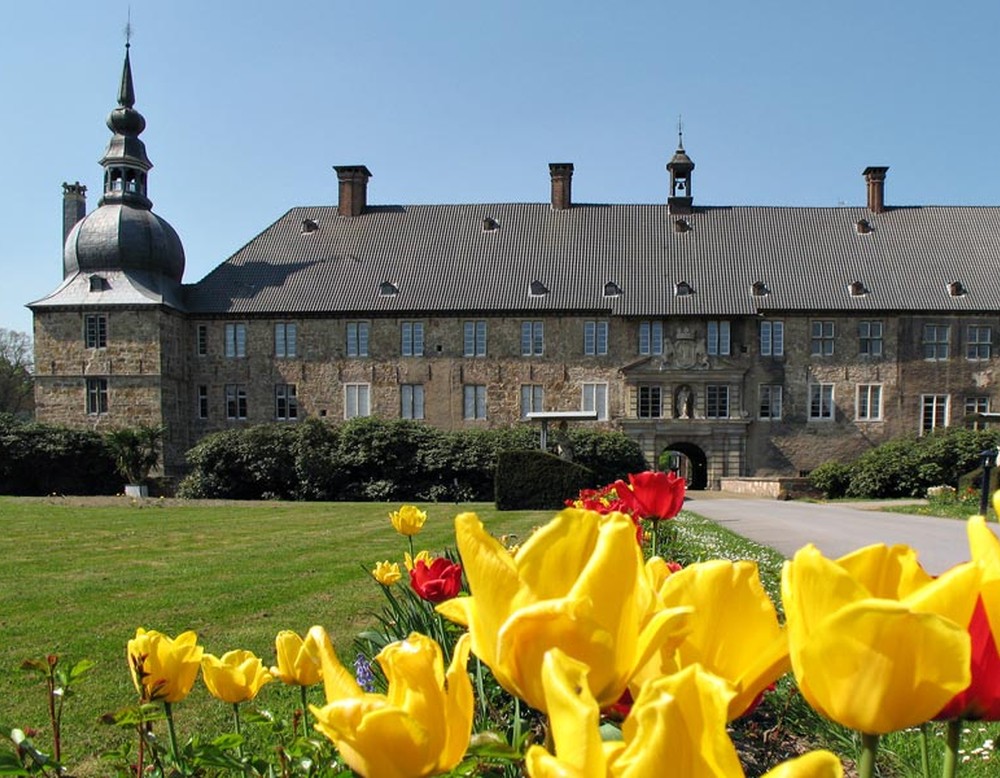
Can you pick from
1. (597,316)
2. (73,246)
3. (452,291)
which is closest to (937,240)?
(597,316)

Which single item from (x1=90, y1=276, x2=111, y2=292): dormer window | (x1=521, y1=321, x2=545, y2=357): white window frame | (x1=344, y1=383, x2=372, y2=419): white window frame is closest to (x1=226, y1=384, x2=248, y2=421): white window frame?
(x1=344, y1=383, x2=372, y2=419): white window frame

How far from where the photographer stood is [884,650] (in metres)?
0.82

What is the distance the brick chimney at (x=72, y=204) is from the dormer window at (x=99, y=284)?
34.8 feet

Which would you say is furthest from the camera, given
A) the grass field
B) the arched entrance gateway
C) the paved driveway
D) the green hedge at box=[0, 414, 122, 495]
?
the arched entrance gateway

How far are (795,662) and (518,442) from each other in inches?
1225

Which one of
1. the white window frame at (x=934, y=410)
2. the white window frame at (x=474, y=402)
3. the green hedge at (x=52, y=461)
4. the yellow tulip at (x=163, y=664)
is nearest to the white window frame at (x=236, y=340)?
the green hedge at (x=52, y=461)

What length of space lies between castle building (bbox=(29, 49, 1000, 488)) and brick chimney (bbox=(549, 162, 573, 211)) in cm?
200

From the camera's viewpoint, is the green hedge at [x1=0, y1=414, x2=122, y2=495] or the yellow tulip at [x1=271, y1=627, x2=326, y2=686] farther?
the green hedge at [x1=0, y1=414, x2=122, y2=495]

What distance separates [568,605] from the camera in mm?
896

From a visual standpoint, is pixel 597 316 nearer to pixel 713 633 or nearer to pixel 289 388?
pixel 289 388

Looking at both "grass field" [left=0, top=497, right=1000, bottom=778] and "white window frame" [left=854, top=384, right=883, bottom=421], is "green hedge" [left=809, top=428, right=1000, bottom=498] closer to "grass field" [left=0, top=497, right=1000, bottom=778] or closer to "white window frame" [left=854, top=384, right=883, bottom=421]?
"white window frame" [left=854, top=384, right=883, bottom=421]

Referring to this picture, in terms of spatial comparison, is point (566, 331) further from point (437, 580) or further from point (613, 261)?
point (437, 580)

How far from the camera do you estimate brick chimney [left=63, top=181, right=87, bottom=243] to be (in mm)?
45844

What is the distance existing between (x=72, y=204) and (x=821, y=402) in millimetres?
37497
